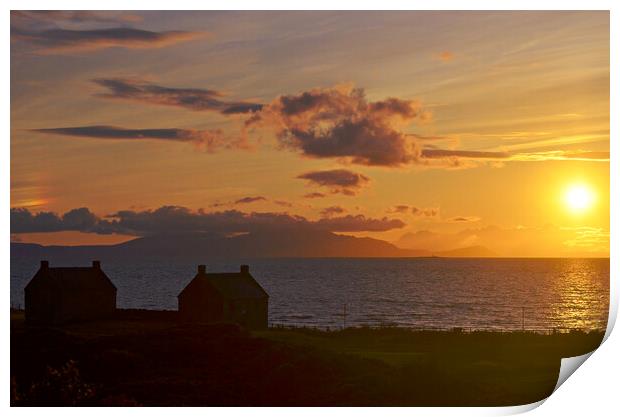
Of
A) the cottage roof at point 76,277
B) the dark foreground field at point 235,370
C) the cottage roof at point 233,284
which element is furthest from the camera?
the cottage roof at point 233,284

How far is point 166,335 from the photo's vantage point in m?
13.2

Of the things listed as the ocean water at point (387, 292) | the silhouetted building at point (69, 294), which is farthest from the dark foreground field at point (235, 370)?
the ocean water at point (387, 292)

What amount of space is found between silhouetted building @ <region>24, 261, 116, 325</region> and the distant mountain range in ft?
0.67

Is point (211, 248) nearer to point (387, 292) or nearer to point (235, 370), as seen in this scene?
point (235, 370)

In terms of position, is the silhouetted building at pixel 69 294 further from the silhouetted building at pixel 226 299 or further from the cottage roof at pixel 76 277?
the silhouetted building at pixel 226 299

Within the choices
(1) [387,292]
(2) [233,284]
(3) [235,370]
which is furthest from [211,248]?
(1) [387,292]

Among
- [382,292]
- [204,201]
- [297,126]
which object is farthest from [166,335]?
[382,292]

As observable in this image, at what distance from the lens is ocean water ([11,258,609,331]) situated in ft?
43.0

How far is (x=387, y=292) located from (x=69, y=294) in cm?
526

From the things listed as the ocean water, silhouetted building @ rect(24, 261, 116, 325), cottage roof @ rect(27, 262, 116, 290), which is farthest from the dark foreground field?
cottage roof @ rect(27, 262, 116, 290)

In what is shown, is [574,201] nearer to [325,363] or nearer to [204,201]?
[325,363]

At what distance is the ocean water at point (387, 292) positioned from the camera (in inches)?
516

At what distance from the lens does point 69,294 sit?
1346 cm

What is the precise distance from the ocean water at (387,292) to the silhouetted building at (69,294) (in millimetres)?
138
